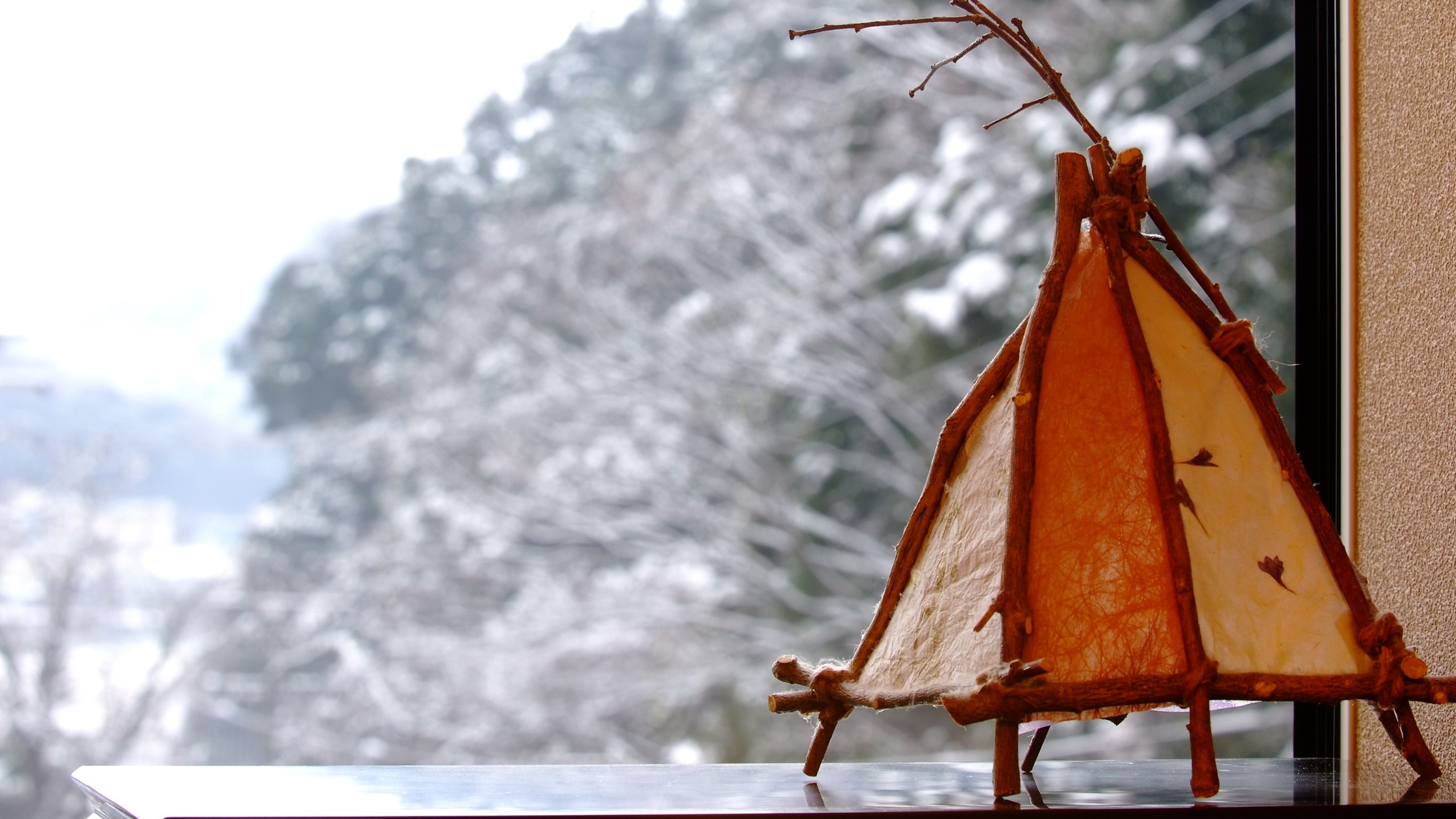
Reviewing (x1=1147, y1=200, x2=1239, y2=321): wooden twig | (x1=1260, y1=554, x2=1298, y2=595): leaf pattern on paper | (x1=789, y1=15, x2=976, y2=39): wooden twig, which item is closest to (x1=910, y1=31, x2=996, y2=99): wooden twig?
(x1=789, y1=15, x2=976, y2=39): wooden twig

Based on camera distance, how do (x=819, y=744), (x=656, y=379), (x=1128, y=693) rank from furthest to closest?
1. (x=656, y=379)
2. (x=819, y=744)
3. (x=1128, y=693)

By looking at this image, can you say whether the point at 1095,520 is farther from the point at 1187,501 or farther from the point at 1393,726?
the point at 1393,726

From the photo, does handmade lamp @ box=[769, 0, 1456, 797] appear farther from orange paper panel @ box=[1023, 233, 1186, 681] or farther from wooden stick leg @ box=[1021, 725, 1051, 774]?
wooden stick leg @ box=[1021, 725, 1051, 774]

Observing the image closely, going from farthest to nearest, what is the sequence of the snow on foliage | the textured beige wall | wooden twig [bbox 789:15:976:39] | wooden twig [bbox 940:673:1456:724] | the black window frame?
the snow on foliage
the black window frame
the textured beige wall
wooden twig [bbox 789:15:976:39]
wooden twig [bbox 940:673:1456:724]

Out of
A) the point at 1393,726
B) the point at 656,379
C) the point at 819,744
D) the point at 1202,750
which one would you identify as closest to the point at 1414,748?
the point at 1393,726

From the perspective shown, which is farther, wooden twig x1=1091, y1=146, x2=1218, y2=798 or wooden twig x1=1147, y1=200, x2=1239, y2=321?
wooden twig x1=1147, y1=200, x2=1239, y2=321

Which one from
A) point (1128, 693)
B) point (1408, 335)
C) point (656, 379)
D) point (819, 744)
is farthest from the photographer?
point (656, 379)
